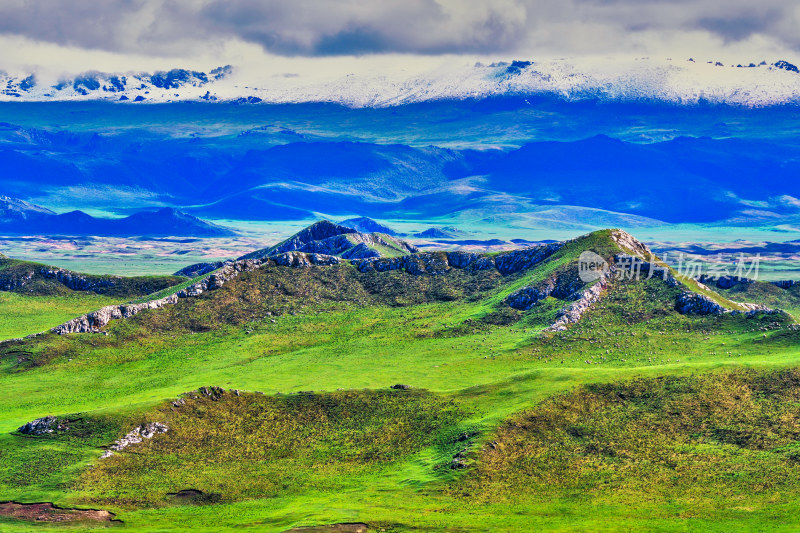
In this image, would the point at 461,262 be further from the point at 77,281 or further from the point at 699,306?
the point at 77,281

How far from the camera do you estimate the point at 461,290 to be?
160 metres

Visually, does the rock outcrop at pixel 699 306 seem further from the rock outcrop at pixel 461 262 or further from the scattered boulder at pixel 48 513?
the scattered boulder at pixel 48 513

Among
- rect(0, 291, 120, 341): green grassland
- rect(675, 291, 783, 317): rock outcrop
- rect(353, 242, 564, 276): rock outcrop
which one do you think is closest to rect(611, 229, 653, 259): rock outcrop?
rect(353, 242, 564, 276): rock outcrop

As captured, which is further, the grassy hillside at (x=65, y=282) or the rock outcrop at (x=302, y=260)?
the grassy hillside at (x=65, y=282)

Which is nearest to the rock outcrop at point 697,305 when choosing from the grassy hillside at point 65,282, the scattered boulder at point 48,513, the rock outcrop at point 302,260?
the rock outcrop at point 302,260

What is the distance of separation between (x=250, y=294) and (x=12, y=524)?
292 ft

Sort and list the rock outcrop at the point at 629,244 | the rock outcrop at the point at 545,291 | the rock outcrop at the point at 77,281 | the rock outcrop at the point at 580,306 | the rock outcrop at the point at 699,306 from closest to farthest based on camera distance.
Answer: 1. the rock outcrop at the point at 699,306
2. the rock outcrop at the point at 580,306
3. the rock outcrop at the point at 545,291
4. the rock outcrop at the point at 629,244
5. the rock outcrop at the point at 77,281

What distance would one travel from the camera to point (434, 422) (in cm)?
8669

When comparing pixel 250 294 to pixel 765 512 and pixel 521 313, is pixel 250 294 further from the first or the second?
pixel 765 512

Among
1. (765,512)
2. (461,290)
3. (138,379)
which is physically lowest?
(765,512)

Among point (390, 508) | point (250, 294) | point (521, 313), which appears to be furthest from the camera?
point (250, 294)

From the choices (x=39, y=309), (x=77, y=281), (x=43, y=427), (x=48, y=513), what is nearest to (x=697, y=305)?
(x=43, y=427)

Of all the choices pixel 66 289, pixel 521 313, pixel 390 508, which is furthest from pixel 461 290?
pixel 390 508

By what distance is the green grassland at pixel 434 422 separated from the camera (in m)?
66.6
